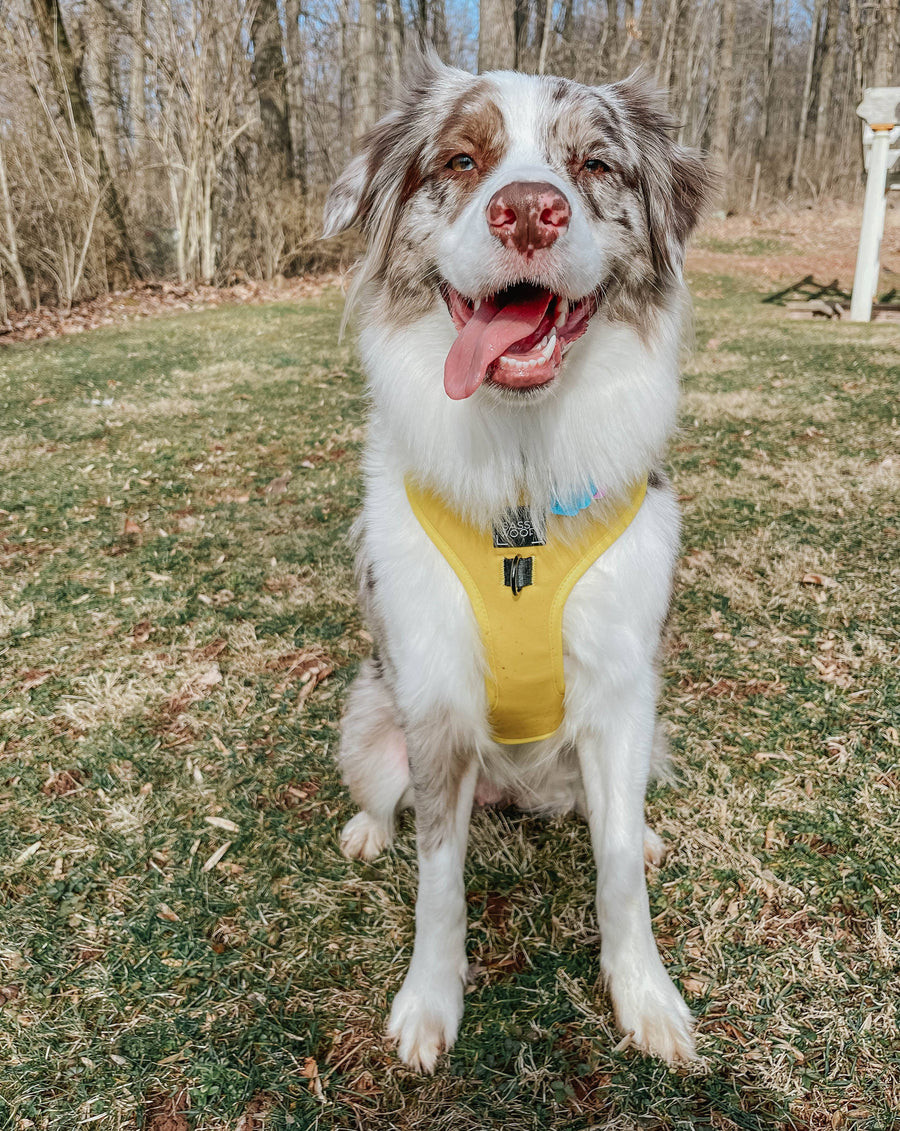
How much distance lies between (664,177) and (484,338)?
854 millimetres

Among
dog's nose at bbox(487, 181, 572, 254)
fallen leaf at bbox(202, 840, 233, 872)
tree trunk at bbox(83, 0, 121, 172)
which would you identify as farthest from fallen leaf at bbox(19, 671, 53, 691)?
tree trunk at bbox(83, 0, 121, 172)

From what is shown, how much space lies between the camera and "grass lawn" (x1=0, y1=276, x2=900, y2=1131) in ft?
6.11

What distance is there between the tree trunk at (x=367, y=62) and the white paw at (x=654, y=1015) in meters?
17.5

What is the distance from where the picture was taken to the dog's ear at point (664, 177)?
7.06 feet

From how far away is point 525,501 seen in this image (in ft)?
6.54

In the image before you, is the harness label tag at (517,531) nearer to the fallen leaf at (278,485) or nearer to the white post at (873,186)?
the fallen leaf at (278,485)

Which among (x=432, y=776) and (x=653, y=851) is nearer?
(x=432, y=776)

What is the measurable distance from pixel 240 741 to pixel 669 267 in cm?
226

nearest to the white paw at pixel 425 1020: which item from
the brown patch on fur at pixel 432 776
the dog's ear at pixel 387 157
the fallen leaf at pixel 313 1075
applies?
the fallen leaf at pixel 313 1075

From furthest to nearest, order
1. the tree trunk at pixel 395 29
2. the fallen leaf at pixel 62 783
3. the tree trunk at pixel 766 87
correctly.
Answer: the tree trunk at pixel 766 87, the tree trunk at pixel 395 29, the fallen leaf at pixel 62 783

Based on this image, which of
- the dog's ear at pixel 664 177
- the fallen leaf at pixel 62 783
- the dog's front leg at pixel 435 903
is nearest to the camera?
the dog's front leg at pixel 435 903

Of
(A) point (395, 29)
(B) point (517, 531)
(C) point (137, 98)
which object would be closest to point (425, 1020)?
(B) point (517, 531)

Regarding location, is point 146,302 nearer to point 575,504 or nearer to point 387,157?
point 387,157

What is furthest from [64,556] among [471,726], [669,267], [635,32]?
[635,32]
